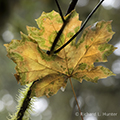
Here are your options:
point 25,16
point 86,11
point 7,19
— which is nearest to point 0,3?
point 7,19

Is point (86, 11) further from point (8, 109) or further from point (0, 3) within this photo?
point (8, 109)

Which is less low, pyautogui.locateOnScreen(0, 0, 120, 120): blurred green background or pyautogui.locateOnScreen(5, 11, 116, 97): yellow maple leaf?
pyautogui.locateOnScreen(0, 0, 120, 120): blurred green background

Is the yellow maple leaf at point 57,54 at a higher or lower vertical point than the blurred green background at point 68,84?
lower

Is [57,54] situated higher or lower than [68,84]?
lower

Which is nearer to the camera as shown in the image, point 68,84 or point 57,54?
point 57,54

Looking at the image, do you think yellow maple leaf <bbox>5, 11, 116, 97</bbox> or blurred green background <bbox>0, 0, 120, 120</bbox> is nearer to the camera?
yellow maple leaf <bbox>5, 11, 116, 97</bbox>
